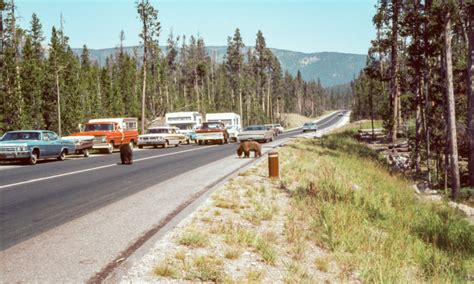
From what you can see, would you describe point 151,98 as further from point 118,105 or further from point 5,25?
point 5,25

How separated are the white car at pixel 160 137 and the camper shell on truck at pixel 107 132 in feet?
5.76

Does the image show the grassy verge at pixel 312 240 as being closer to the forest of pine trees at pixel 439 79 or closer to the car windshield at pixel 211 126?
the forest of pine trees at pixel 439 79

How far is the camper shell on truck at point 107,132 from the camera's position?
24.0m

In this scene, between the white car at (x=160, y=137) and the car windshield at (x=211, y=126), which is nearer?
the white car at (x=160, y=137)

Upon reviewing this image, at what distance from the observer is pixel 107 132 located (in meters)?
24.6

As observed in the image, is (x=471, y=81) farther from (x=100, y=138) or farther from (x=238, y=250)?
(x=100, y=138)

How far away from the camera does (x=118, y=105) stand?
226 ft

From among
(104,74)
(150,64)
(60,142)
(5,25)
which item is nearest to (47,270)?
(60,142)

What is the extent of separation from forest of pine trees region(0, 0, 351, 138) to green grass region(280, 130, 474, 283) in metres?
30.8

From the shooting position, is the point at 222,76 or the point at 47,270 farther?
the point at 222,76

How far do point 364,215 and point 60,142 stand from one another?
1658cm

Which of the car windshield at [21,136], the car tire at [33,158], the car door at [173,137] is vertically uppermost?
the car windshield at [21,136]

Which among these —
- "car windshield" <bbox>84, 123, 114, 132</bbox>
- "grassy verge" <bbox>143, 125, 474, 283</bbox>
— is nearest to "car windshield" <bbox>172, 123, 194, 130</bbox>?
"car windshield" <bbox>84, 123, 114, 132</bbox>

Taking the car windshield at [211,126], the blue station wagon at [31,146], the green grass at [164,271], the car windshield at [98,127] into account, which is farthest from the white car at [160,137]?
the green grass at [164,271]
